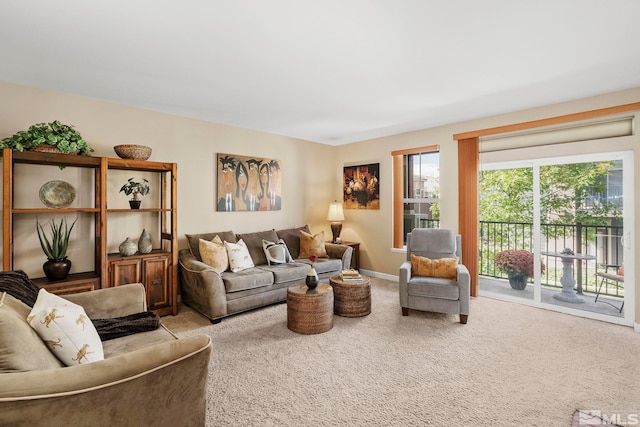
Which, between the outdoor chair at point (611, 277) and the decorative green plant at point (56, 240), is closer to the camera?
the decorative green plant at point (56, 240)

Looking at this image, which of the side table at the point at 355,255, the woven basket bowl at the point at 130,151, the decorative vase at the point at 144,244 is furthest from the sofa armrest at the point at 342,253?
the woven basket bowl at the point at 130,151

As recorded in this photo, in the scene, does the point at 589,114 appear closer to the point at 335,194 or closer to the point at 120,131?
the point at 335,194

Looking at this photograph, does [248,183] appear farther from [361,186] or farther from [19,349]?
[19,349]

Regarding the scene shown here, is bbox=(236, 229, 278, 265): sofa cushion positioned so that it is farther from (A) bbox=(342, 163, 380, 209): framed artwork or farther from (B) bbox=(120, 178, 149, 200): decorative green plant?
(A) bbox=(342, 163, 380, 209): framed artwork

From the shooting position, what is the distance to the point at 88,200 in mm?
3434

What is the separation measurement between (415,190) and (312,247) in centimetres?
198

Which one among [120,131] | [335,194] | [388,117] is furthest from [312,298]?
[335,194]

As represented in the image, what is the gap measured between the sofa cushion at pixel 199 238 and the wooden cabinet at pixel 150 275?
16.3 inches

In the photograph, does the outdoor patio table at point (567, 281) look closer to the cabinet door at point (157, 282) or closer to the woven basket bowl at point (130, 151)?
the cabinet door at point (157, 282)


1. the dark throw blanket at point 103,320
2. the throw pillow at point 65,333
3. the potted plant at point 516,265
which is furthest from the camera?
the potted plant at point 516,265

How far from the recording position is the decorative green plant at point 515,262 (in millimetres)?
4082

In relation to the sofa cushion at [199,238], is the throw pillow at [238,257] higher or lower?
lower

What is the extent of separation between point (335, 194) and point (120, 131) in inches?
146

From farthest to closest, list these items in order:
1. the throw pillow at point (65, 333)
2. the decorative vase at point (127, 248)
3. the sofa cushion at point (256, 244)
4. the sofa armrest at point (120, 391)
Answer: the sofa cushion at point (256, 244), the decorative vase at point (127, 248), the throw pillow at point (65, 333), the sofa armrest at point (120, 391)
